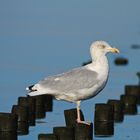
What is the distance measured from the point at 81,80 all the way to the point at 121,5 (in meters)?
25.6

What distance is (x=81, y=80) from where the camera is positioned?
1455cm

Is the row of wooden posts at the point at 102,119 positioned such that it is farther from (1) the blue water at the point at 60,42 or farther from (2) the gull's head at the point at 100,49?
(2) the gull's head at the point at 100,49

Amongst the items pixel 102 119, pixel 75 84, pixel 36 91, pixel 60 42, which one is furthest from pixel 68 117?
pixel 60 42

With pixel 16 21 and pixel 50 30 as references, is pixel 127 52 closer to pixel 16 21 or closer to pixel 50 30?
pixel 50 30

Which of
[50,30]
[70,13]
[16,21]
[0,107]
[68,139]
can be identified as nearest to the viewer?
[68,139]

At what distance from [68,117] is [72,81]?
0.78m

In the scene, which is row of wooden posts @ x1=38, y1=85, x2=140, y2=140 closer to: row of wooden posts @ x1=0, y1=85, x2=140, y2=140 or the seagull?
row of wooden posts @ x1=0, y1=85, x2=140, y2=140

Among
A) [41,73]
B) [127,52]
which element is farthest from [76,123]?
[127,52]

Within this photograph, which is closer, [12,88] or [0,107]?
[0,107]

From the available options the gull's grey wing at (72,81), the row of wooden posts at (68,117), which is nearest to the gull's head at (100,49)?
the gull's grey wing at (72,81)

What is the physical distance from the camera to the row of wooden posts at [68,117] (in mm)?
14039

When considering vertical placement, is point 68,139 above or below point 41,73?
below

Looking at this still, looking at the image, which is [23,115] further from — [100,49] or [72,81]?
[100,49]

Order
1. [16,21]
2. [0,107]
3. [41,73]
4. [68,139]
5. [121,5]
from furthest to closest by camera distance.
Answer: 1. [121,5]
2. [16,21]
3. [41,73]
4. [0,107]
5. [68,139]
